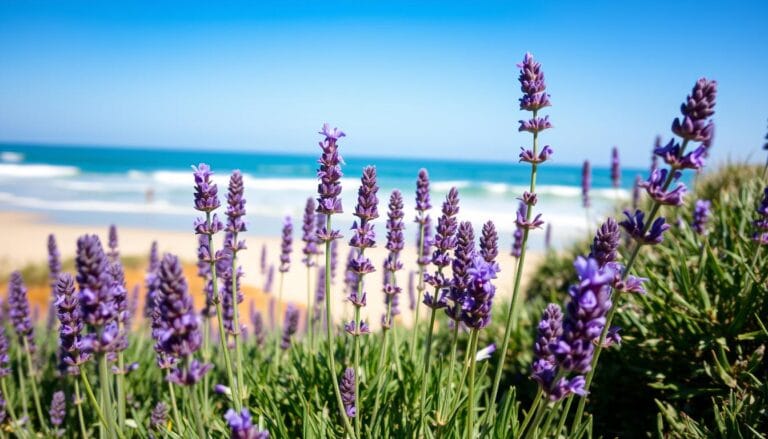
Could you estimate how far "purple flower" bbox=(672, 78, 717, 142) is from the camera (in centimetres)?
195

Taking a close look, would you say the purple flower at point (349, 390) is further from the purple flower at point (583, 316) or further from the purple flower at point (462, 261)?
the purple flower at point (583, 316)

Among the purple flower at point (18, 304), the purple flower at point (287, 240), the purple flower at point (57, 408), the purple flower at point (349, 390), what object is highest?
the purple flower at point (287, 240)

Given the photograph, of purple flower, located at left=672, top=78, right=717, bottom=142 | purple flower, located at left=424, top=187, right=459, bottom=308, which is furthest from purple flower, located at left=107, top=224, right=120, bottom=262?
purple flower, located at left=672, top=78, right=717, bottom=142

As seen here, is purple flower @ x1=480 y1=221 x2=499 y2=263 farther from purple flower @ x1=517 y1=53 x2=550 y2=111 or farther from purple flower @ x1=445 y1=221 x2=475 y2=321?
purple flower @ x1=517 y1=53 x2=550 y2=111

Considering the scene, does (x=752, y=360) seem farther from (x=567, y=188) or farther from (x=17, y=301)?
(x=567, y=188)

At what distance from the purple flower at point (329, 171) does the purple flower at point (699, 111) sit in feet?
5.26

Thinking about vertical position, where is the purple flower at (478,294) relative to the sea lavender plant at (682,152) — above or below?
below

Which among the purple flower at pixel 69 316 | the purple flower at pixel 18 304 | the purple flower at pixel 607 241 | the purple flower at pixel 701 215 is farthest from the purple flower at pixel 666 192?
the purple flower at pixel 18 304

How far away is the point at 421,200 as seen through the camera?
346 cm

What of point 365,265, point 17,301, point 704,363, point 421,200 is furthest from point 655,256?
point 17,301

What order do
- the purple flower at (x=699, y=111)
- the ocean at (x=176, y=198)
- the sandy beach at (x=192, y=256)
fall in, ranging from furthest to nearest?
the ocean at (x=176, y=198), the sandy beach at (x=192, y=256), the purple flower at (x=699, y=111)

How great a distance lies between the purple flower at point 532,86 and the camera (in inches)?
97.8

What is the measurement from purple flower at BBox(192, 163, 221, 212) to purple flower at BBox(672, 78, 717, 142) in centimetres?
222

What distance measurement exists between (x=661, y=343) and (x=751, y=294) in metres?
0.69
